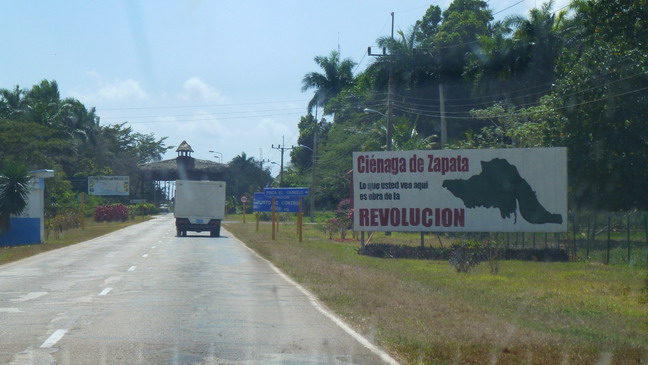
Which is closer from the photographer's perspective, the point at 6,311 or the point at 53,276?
the point at 6,311

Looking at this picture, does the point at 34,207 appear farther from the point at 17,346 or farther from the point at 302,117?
the point at 302,117

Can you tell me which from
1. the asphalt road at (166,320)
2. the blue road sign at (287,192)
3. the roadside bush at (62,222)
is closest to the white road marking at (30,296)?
the asphalt road at (166,320)

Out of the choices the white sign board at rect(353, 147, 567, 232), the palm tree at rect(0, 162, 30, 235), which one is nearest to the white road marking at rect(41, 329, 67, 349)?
the white sign board at rect(353, 147, 567, 232)

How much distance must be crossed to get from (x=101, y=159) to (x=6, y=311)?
89.6 metres

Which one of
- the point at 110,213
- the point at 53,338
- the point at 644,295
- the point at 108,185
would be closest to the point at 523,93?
the point at 644,295

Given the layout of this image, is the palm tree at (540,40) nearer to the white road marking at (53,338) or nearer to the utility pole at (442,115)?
the utility pole at (442,115)

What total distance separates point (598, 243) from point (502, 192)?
7.76 meters

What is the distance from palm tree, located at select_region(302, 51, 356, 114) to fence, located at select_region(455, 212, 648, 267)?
131ft

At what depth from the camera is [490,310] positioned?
46.0 feet

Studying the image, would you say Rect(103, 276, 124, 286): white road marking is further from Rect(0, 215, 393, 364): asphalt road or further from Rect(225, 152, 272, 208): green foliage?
Rect(225, 152, 272, 208): green foliage

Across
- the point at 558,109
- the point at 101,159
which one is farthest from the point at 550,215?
the point at 101,159

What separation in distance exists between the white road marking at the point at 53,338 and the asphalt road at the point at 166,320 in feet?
0.04

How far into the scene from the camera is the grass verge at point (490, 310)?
10023 millimetres

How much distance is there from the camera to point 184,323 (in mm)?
12422
